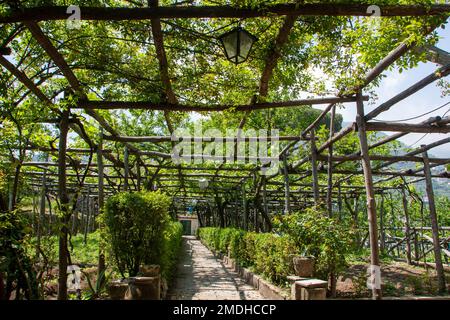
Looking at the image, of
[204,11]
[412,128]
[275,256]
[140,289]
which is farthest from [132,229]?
[412,128]

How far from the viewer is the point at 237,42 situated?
4.02 metres

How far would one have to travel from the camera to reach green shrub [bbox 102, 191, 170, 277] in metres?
5.59

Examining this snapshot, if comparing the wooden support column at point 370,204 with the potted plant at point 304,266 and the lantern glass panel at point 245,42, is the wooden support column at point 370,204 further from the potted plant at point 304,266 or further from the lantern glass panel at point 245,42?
the lantern glass panel at point 245,42

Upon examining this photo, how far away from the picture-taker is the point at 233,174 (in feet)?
44.5

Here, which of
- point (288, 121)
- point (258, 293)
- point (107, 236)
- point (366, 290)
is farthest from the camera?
point (288, 121)

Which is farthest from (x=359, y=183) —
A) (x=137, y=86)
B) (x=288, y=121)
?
(x=137, y=86)

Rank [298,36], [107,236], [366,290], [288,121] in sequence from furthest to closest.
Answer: [288,121] < [366,290] < [107,236] < [298,36]

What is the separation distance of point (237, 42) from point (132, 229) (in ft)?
10.6

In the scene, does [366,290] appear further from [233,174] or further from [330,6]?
[233,174]

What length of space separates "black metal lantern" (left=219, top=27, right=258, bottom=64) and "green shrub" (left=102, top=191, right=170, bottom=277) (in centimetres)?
281

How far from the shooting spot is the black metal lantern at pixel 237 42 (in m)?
4.00

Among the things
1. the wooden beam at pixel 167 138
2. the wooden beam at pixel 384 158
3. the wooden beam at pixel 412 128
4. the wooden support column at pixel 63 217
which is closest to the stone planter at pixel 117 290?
the wooden support column at pixel 63 217

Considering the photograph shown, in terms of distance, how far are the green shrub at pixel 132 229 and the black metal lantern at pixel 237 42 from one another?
2.81 meters
